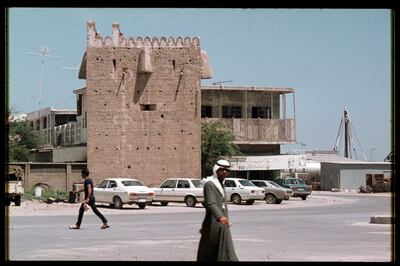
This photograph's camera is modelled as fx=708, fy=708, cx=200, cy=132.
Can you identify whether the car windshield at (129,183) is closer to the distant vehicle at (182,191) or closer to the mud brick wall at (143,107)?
the distant vehicle at (182,191)

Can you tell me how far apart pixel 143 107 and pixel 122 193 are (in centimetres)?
1017

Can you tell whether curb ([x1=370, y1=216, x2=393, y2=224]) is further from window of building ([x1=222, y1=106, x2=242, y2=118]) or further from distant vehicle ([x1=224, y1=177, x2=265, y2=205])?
window of building ([x1=222, y1=106, x2=242, y2=118])

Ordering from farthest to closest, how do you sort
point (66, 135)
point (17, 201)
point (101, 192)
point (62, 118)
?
point (62, 118) → point (66, 135) → point (101, 192) → point (17, 201)

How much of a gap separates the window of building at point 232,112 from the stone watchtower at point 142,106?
47.1 ft

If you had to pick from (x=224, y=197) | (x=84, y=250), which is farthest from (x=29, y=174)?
(x=224, y=197)

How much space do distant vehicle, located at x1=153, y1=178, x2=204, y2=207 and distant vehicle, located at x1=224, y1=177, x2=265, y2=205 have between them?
8.04 ft

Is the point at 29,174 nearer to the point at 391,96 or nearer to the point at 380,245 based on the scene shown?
the point at 380,245

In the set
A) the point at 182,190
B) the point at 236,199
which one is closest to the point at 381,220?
the point at 182,190

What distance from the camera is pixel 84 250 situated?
584 inches

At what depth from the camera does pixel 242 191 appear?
128 ft

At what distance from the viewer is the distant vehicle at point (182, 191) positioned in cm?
3672

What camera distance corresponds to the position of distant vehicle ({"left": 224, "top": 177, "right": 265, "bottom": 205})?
38812 millimetres

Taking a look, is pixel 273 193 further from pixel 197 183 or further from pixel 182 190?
pixel 182 190

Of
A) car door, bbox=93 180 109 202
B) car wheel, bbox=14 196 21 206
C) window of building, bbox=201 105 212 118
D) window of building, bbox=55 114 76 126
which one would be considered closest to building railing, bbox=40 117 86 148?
window of building, bbox=55 114 76 126
